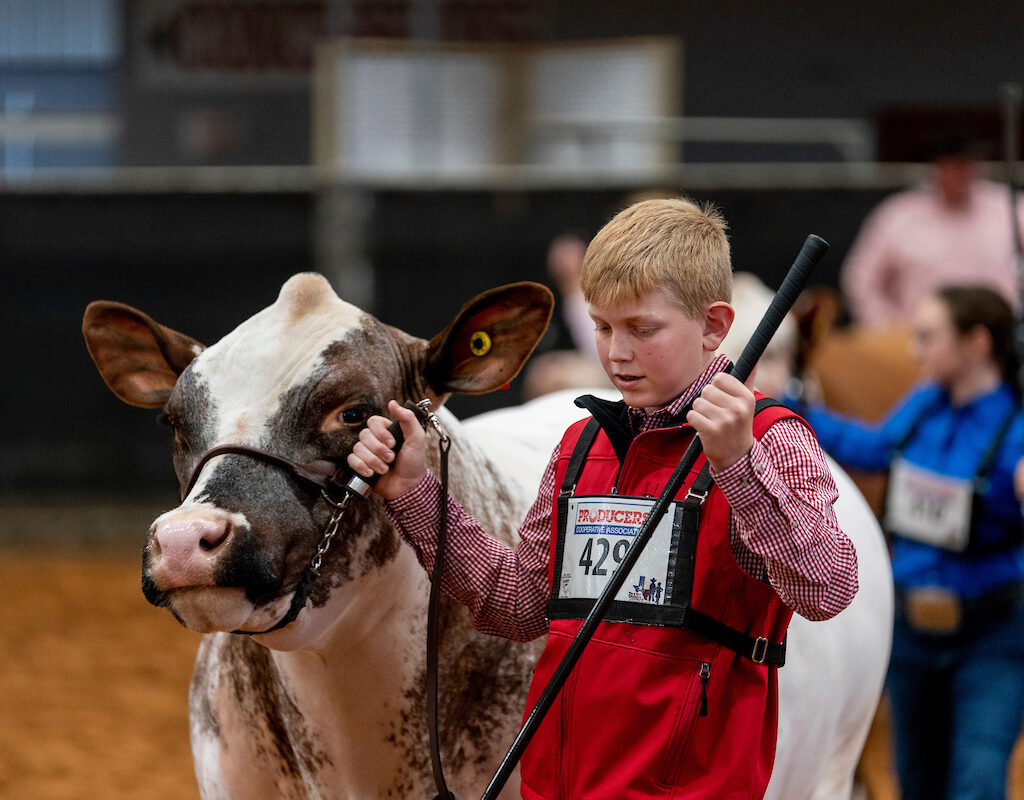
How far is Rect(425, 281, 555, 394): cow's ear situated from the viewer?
2.21 meters

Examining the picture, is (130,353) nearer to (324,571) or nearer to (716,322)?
(324,571)

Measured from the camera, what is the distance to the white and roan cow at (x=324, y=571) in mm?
1840

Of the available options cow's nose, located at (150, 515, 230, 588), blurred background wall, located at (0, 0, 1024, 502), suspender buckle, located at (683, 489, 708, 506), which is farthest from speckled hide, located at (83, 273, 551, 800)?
blurred background wall, located at (0, 0, 1024, 502)

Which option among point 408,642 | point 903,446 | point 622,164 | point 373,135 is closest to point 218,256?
point 373,135

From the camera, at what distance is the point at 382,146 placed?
1119cm

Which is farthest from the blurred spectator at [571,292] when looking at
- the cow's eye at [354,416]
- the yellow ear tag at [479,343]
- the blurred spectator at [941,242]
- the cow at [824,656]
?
the cow's eye at [354,416]

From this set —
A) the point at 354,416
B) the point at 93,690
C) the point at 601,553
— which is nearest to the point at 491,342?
the point at 354,416

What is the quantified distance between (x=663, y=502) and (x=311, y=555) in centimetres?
54

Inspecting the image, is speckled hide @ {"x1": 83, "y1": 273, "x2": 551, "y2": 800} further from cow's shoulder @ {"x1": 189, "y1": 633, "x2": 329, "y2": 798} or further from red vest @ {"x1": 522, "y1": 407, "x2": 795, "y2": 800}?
red vest @ {"x1": 522, "y1": 407, "x2": 795, "y2": 800}

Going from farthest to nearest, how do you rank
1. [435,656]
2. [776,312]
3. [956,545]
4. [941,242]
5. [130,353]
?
[941,242], [956,545], [130,353], [435,656], [776,312]

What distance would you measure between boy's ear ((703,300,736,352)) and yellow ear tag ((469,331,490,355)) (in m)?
0.49

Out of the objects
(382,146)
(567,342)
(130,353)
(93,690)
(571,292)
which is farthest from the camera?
(382,146)

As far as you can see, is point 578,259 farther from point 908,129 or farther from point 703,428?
point 703,428

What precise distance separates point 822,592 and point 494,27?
1047 cm
